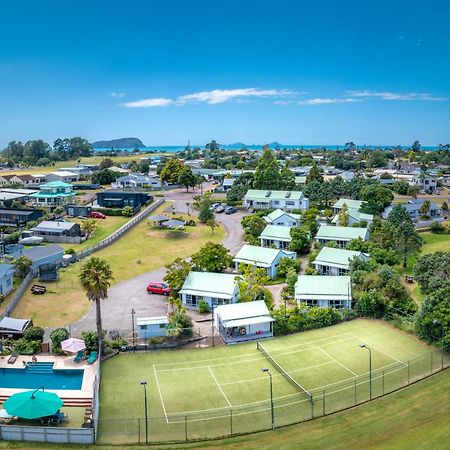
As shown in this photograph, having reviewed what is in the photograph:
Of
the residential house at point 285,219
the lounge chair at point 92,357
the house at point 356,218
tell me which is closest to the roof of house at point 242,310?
the lounge chair at point 92,357

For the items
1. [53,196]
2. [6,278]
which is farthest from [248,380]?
[53,196]

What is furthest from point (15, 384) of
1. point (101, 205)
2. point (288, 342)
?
point (101, 205)

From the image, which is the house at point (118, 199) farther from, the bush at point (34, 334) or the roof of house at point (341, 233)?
the bush at point (34, 334)

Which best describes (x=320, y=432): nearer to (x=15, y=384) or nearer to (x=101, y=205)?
(x=15, y=384)

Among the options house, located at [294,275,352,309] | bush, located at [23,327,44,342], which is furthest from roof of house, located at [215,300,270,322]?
bush, located at [23,327,44,342]

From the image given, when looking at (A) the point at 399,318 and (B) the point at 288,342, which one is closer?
(B) the point at 288,342

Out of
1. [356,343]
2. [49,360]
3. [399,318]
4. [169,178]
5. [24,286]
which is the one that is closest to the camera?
[49,360]
